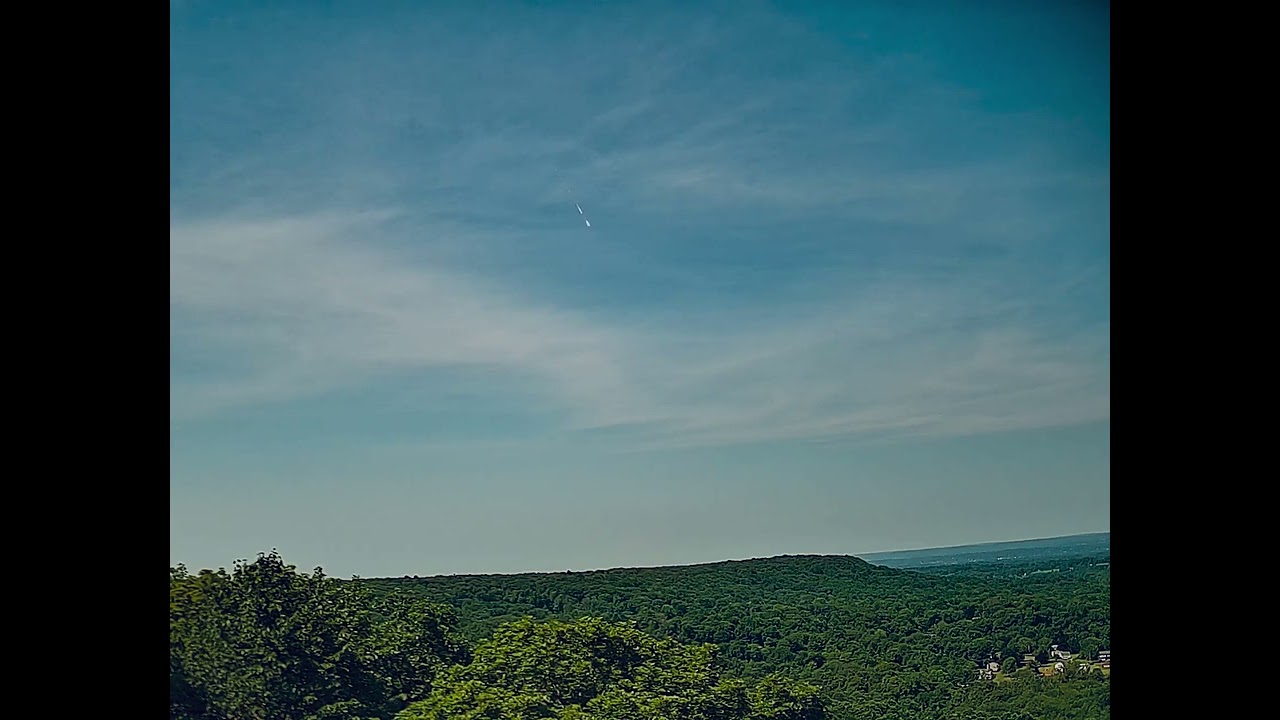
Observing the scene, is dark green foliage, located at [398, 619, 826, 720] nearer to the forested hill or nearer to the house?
the forested hill

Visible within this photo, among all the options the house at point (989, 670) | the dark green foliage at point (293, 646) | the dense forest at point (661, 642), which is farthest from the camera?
the house at point (989, 670)

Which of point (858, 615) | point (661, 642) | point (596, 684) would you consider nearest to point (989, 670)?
point (858, 615)

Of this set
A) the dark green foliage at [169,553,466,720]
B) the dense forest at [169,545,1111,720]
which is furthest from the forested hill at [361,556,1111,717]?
the dark green foliage at [169,553,466,720]

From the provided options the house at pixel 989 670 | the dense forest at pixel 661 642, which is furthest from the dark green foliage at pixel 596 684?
the house at pixel 989 670

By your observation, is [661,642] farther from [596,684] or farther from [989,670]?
→ [989,670]

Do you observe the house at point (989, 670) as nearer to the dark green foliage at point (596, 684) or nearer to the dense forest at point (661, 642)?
the dense forest at point (661, 642)
